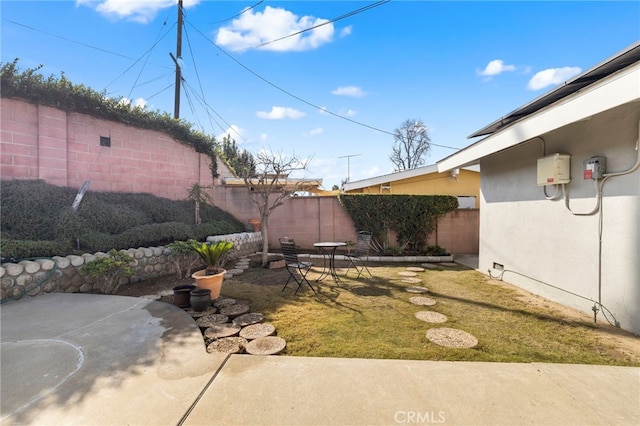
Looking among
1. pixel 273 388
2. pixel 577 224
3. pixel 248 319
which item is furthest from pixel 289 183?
pixel 273 388

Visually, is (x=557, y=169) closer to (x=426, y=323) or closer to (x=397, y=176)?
(x=426, y=323)

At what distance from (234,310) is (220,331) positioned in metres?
0.68

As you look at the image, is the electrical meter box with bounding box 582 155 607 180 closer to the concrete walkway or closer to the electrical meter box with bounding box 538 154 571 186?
the electrical meter box with bounding box 538 154 571 186

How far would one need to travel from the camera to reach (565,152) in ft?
13.7

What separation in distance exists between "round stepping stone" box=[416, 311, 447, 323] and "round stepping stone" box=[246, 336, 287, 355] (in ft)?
6.16

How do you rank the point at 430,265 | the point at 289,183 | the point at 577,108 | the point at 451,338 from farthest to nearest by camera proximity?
the point at 289,183
the point at 430,265
the point at 577,108
the point at 451,338

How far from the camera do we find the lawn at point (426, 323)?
269 cm

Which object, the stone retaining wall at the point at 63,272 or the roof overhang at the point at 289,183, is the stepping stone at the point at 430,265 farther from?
the stone retaining wall at the point at 63,272

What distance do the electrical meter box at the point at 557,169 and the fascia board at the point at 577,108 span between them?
1.66ft

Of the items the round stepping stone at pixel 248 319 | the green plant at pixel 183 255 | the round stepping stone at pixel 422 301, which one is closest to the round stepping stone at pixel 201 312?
the round stepping stone at pixel 248 319

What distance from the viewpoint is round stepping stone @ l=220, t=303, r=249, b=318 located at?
373 centimetres

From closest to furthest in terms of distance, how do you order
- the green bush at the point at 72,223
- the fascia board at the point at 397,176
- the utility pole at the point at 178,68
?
the green bush at the point at 72,223, the utility pole at the point at 178,68, the fascia board at the point at 397,176

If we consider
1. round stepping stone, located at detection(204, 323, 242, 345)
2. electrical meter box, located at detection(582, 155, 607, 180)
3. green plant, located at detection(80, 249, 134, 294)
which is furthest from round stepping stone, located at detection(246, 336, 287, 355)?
electrical meter box, located at detection(582, 155, 607, 180)

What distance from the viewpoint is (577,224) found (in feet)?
13.0
